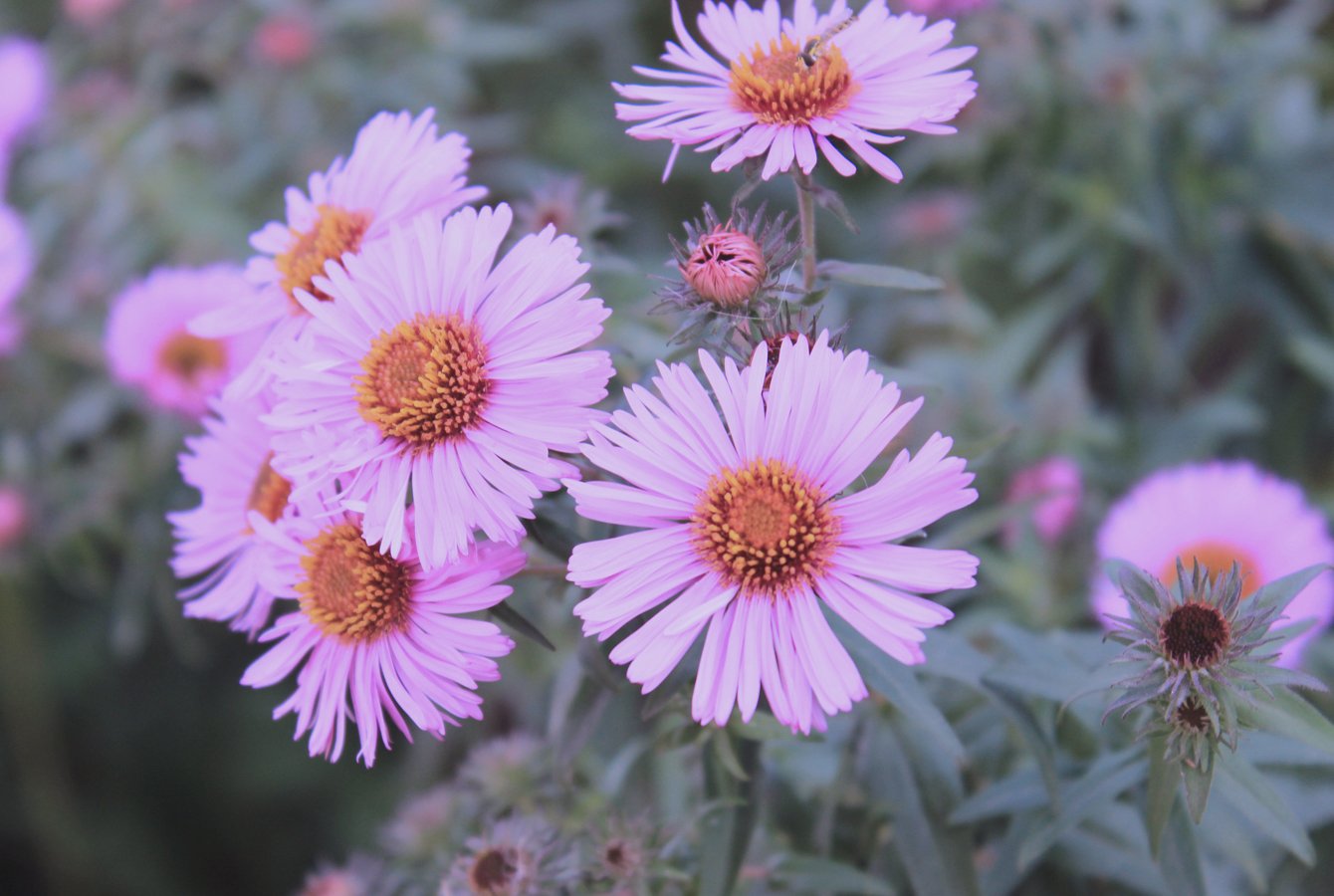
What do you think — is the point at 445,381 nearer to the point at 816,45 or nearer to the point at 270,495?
the point at 270,495

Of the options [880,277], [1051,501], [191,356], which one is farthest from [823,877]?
[191,356]

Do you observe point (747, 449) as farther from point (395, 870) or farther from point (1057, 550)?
point (1057, 550)

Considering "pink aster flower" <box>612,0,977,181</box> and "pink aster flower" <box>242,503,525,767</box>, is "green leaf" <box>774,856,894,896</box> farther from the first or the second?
"pink aster flower" <box>612,0,977,181</box>

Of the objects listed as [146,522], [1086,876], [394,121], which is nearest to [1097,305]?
[1086,876]

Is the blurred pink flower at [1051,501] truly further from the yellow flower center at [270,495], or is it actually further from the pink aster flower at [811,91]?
the yellow flower center at [270,495]

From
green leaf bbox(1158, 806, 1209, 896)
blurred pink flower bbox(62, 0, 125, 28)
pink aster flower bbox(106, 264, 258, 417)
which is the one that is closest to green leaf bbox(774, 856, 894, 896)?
green leaf bbox(1158, 806, 1209, 896)

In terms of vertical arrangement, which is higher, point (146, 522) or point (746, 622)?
point (146, 522)
